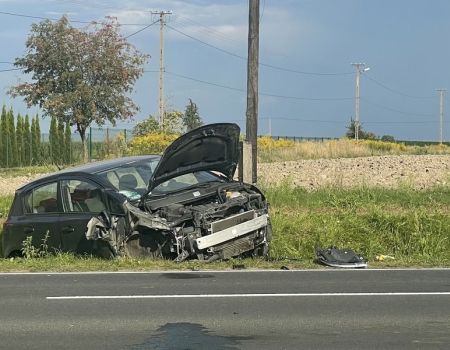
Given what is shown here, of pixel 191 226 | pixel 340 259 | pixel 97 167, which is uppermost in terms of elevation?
pixel 97 167

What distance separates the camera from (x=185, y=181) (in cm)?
1098

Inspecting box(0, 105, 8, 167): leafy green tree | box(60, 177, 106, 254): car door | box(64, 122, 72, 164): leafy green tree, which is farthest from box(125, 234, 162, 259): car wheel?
box(64, 122, 72, 164): leafy green tree

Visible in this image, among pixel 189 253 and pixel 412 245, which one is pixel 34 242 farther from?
pixel 412 245

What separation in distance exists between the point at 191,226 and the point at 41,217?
276 cm

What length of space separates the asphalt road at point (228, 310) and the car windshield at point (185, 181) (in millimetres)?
1536

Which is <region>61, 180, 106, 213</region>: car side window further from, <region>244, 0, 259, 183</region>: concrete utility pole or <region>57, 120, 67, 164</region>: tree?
<region>57, 120, 67, 164</region>: tree

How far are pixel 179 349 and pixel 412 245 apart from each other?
874cm

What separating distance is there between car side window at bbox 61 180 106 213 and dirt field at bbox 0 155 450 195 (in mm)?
9118

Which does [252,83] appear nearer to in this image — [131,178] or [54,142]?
[131,178]

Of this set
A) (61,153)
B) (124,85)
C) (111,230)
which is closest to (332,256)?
(111,230)

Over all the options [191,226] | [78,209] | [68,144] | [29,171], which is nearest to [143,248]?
[191,226]

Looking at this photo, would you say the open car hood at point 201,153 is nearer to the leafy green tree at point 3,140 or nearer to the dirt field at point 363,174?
the dirt field at point 363,174

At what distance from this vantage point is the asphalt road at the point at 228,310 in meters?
6.06

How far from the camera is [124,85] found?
36000 millimetres
